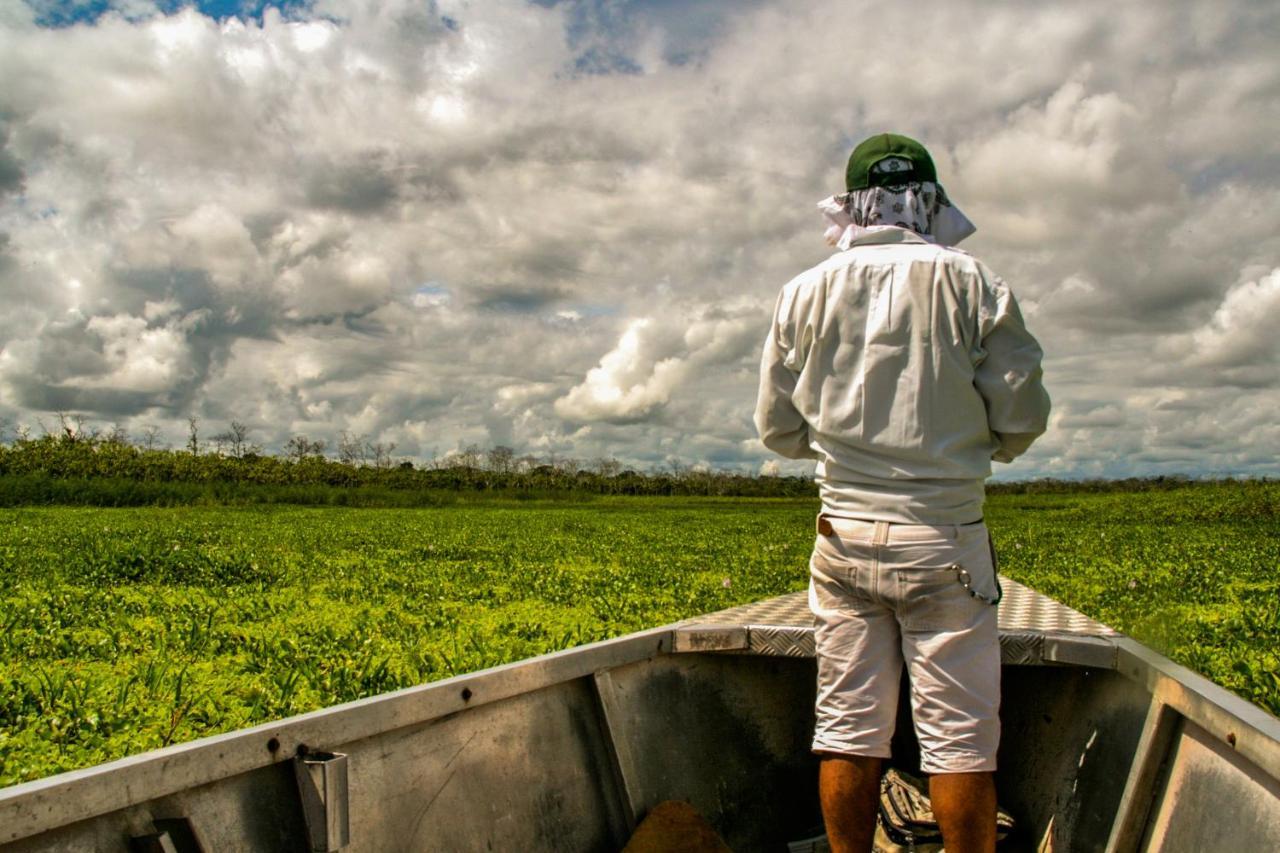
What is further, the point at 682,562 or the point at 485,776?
the point at 682,562

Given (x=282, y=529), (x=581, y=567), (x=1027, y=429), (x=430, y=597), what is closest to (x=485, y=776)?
(x=1027, y=429)

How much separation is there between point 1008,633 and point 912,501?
1.06 m

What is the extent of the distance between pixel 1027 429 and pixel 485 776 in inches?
76.3

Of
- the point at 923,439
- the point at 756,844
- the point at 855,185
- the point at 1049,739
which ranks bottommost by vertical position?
the point at 756,844

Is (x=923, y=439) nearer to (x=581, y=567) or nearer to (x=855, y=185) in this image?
(x=855, y=185)

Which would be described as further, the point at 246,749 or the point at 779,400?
the point at 779,400

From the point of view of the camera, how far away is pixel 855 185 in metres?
3.16

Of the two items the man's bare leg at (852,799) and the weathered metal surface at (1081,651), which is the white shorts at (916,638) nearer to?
the man's bare leg at (852,799)

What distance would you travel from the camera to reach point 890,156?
308 cm

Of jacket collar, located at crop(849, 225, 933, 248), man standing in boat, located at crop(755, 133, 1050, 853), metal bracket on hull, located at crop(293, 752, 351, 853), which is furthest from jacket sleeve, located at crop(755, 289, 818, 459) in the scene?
metal bracket on hull, located at crop(293, 752, 351, 853)

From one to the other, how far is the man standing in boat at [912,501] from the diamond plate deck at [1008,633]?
0.65 metres

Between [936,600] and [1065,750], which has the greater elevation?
[936,600]

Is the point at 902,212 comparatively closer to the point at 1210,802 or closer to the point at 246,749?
the point at 1210,802

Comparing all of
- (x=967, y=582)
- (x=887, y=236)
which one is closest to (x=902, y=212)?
(x=887, y=236)
